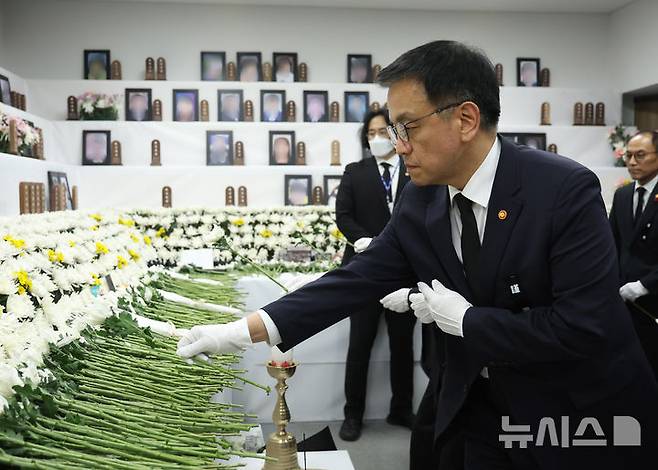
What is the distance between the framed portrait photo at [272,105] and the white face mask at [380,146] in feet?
10.4

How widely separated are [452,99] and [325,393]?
279 centimetres

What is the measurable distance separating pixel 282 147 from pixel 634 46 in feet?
12.8

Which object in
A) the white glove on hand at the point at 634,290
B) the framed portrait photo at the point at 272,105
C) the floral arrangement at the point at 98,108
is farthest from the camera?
the framed portrait photo at the point at 272,105

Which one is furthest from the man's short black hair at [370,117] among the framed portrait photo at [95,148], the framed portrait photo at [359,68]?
the framed portrait photo at [359,68]

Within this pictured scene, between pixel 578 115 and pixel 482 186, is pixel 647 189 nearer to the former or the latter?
pixel 482 186

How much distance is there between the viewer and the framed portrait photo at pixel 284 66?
7.00m

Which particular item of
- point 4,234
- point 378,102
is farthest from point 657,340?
point 378,102

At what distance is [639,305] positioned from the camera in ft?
11.3

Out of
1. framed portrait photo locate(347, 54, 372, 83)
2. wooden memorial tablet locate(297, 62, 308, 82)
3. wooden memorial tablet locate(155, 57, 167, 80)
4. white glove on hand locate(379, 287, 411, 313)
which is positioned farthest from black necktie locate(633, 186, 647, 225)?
Answer: wooden memorial tablet locate(155, 57, 167, 80)

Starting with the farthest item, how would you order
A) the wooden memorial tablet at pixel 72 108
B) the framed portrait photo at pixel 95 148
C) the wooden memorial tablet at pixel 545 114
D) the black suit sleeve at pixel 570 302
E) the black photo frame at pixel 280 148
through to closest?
the wooden memorial tablet at pixel 545 114
the black photo frame at pixel 280 148
the wooden memorial tablet at pixel 72 108
the framed portrait photo at pixel 95 148
the black suit sleeve at pixel 570 302

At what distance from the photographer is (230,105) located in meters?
6.51

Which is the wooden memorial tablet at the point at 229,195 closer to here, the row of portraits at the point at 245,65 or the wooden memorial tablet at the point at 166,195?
the wooden memorial tablet at the point at 166,195

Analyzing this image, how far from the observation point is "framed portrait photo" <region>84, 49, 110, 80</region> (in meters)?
6.74

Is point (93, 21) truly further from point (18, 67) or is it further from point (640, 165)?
point (640, 165)
